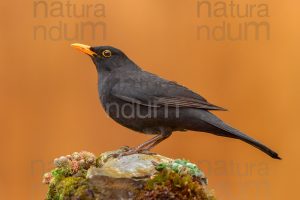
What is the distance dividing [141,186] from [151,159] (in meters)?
0.50

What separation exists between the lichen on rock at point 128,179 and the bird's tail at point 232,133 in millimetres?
624

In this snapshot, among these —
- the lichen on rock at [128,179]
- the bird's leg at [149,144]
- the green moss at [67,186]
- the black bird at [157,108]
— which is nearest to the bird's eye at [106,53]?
the black bird at [157,108]

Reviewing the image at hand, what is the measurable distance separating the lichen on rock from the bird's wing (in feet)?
2.30

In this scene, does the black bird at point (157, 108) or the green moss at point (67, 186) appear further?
the black bird at point (157, 108)

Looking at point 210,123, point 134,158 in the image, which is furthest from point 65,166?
point 210,123

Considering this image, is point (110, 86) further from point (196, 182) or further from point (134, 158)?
point (196, 182)

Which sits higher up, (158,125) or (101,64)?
(101,64)

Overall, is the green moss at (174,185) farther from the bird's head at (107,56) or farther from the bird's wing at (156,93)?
the bird's head at (107,56)

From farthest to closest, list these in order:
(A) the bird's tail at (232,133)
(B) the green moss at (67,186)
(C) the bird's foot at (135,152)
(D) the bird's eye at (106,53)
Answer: (D) the bird's eye at (106,53) < (C) the bird's foot at (135,152) < (A) the bird's tail at (232,133) < (B) the green moss at (67,186)

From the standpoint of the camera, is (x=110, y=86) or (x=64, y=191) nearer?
(x=64, y=191)

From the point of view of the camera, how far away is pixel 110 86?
21.5 ft

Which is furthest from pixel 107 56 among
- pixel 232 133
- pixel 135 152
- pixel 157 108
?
pixel 232 133

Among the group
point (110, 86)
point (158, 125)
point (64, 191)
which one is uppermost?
point (110, 86)

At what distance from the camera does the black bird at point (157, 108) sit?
616 cm
